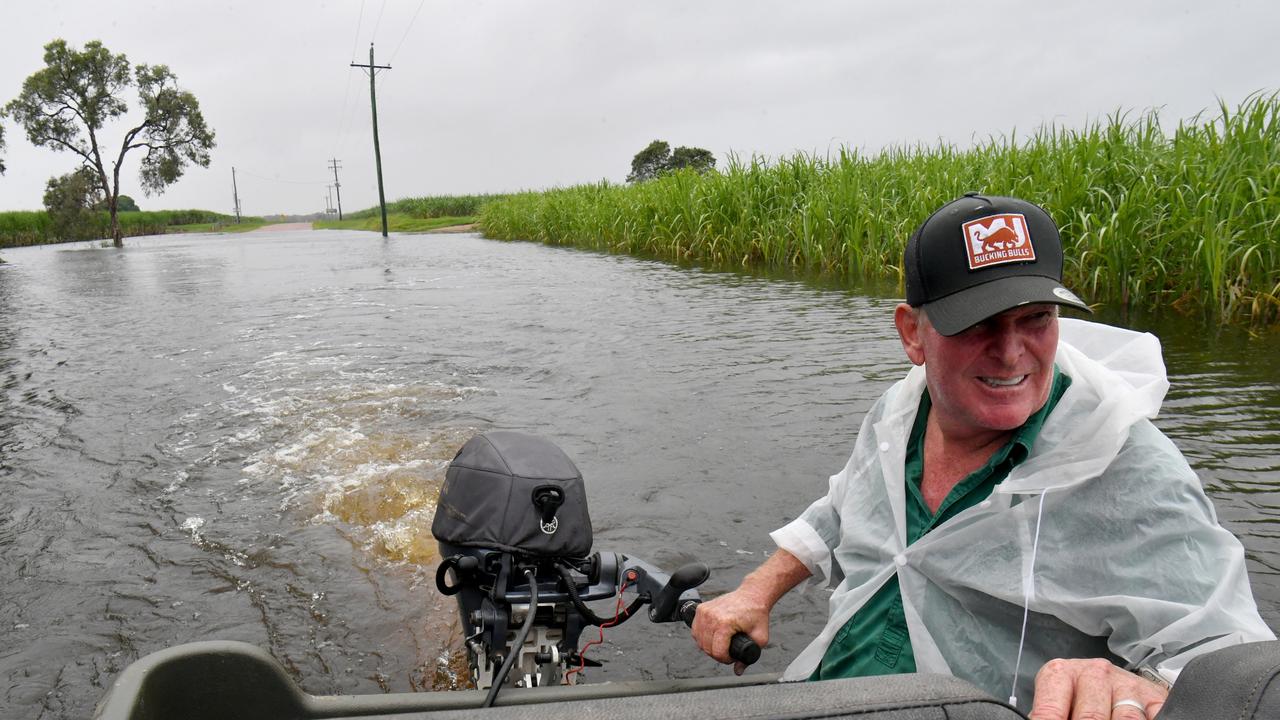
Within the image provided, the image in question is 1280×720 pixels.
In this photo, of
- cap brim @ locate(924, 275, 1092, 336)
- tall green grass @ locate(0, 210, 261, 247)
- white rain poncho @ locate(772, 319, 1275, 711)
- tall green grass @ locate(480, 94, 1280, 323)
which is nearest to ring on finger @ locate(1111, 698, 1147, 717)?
white rain poncho @ locate(772, 319, 1275, 711)

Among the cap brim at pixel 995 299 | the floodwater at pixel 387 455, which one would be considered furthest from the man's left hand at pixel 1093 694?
the floodwater at pixel 387 455

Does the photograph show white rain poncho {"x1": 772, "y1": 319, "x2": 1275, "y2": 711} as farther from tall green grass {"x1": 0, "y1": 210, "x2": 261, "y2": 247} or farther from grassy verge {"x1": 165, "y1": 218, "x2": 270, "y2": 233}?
grassy verge {"x1": 165, "y1": 218, "x2": 270, "y2": 233}

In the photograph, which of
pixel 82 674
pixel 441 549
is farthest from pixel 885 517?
pixel 82 674

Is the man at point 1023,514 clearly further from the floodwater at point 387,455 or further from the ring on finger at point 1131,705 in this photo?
the floodwater at point 387,455

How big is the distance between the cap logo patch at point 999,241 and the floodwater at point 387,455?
6.51 ft

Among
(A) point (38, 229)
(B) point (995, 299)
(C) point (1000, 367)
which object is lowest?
(C) point (1000, 367)

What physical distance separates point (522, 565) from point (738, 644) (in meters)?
0.51

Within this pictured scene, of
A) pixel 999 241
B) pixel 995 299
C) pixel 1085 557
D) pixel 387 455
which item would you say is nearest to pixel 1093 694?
pixel 1085 557

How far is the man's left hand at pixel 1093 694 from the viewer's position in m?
1.27

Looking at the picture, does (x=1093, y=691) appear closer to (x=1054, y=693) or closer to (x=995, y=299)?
(x=1054, y=693)

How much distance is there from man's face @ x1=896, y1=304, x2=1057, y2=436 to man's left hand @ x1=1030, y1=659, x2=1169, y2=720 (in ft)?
1.54

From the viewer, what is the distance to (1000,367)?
1.67 meters

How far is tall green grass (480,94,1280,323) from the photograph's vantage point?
705 centimetres

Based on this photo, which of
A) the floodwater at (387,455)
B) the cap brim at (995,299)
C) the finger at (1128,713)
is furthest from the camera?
the floodwater at (387,455)
